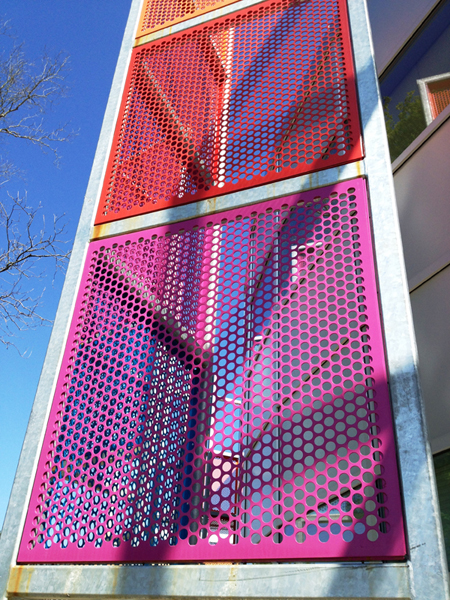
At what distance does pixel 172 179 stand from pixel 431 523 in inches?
134

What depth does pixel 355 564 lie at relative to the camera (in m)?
2.38

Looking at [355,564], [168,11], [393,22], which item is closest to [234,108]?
[168,11]

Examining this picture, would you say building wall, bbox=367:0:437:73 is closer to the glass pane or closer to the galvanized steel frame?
the galvanized steel frame

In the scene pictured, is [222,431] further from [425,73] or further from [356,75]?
[425,73]

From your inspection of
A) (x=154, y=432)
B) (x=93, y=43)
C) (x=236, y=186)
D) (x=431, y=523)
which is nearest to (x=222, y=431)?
(x=154, y=432)

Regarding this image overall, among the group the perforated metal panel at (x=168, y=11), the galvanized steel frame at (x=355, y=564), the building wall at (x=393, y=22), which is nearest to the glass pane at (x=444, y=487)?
the galvanized steel frame at (x=355, y=564)

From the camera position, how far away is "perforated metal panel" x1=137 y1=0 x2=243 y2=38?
5762mm

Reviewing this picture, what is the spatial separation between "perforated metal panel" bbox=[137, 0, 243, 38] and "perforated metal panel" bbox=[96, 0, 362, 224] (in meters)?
0.28

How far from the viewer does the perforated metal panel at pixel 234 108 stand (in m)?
4.21

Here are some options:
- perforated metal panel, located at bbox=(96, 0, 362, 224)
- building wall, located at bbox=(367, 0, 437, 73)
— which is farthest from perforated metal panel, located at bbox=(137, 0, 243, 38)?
building wall, located at bbox=(367, 0, 437, 73)

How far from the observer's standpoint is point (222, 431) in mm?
3068

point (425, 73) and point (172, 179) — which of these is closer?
point (172, 179)

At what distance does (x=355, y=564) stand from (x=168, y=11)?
6.16 m

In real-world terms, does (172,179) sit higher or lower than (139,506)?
higher
